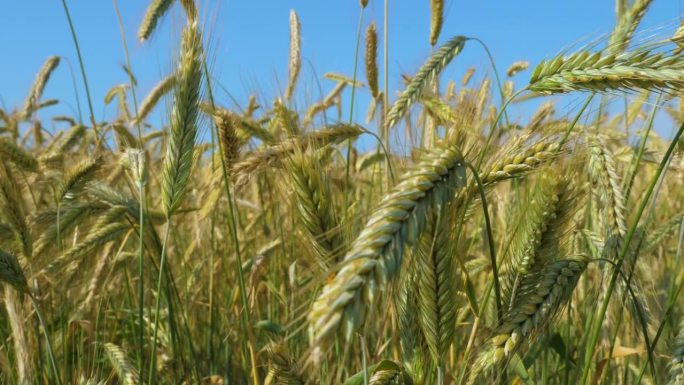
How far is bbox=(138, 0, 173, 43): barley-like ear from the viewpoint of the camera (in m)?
3.12

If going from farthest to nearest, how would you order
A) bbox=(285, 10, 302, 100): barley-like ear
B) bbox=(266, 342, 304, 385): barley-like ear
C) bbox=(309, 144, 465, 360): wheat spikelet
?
bbox=(285, 10, 302, 100): barley-like ear → bbox=(266, 342, 304, 385): barley-like ear → bbox=(309, 144, 465, 360): wheat spikelet

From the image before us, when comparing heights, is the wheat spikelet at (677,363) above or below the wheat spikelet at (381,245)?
below

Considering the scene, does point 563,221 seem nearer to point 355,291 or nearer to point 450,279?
point 450,279

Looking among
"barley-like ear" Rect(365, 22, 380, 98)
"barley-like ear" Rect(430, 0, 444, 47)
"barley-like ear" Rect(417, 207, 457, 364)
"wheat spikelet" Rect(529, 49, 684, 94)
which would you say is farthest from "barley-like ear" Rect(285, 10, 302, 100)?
"barley-like ear" Rect(417, 207, 457, 364)

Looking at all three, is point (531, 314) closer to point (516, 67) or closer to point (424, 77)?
point (424, 77)

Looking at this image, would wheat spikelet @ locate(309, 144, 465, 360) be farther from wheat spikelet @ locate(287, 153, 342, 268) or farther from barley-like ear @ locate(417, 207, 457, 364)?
wheat spikelet @ locate(287, 153, 342, 268)

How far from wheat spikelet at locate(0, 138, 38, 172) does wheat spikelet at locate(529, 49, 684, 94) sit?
2.34 metres

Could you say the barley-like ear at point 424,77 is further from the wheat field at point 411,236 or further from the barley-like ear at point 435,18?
→ the barley-like ear at point 435,18

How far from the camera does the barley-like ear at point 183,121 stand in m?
1.68

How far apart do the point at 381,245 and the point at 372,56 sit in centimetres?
223

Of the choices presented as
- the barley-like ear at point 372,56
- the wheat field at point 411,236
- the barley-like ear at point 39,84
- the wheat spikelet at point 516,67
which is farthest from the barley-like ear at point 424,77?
the barley-like ear at point 39,84

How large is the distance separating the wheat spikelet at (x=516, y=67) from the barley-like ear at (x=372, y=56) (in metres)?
2.01

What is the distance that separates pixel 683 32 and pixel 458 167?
69 centimetres

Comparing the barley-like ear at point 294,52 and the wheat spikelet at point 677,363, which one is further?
the barley-like ear at point 294,52
